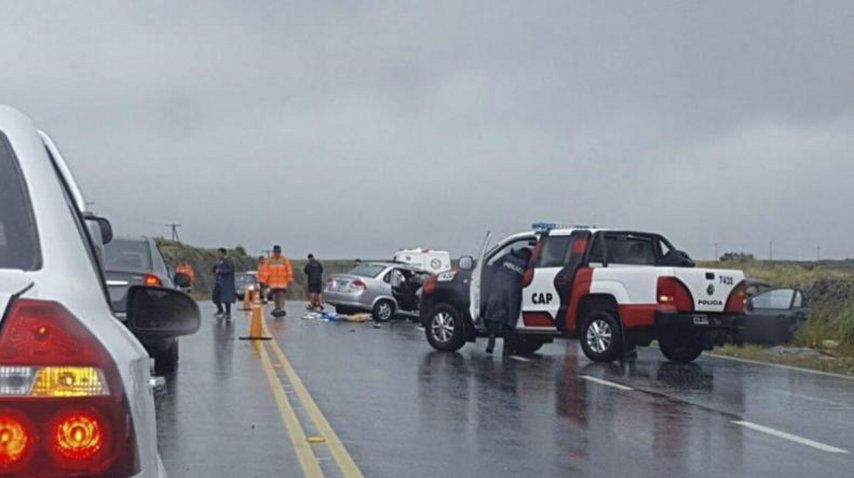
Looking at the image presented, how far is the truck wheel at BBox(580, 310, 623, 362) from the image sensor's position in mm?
16844

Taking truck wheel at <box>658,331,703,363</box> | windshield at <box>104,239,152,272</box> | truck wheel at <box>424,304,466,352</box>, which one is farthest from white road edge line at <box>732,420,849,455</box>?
truck wheel at <box>424,304,466,352</box>

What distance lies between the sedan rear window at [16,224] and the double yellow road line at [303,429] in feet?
17.4

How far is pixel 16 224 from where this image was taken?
3.04 meters

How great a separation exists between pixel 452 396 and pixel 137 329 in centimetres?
892

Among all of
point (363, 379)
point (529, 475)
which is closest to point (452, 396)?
point (363, 379)

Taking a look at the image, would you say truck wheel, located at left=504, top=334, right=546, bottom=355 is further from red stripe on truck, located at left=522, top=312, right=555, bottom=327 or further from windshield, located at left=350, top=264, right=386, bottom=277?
windshield, located at left=350, top=264, right=386, bottom=277

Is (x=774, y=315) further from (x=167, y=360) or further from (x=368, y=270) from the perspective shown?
(x=368, y=270)

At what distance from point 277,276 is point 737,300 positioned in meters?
14.6

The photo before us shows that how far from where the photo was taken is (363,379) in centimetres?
1418

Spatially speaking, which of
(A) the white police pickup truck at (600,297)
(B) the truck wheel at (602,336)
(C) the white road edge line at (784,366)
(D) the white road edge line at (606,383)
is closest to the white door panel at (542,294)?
(A) the white police pickup truck at (600,297)

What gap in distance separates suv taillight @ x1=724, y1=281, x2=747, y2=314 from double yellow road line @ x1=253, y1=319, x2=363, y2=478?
6397mm

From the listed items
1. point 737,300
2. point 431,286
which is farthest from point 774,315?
point 431,286

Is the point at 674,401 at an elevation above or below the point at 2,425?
below

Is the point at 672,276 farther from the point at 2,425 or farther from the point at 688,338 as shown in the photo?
the point at 2,425
